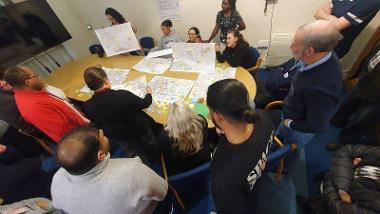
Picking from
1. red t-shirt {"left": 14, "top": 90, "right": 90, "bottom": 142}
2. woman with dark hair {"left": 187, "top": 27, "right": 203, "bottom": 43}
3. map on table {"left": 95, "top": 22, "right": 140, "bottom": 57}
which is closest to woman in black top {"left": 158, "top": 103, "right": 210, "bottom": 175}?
red t-shirt {"left": 14, "top": 90, "right": 90, "bottom": 142}

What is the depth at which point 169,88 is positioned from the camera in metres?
2.12

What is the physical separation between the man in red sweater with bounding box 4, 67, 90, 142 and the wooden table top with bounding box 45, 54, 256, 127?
0.63m

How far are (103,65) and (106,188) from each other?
2354 mm

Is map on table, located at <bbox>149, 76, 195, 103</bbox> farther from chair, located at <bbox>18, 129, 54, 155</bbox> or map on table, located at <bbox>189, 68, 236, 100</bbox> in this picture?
chair, located at <bbox>18, 129, 54, 155</bbox>

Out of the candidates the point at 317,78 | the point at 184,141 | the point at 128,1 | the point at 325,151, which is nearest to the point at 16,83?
the point at 184,141

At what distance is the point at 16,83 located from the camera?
64.7 inches

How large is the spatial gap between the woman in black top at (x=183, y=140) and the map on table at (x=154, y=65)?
3.81 feet

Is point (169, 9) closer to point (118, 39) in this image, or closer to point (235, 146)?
point (118, 39)

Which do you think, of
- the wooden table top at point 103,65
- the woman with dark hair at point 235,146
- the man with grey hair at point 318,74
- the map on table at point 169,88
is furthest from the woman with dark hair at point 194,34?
the woman with dark hair at point 235,146

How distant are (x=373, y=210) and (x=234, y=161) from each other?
3.21 ft

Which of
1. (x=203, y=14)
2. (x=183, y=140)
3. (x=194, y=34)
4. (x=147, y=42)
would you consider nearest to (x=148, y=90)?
(x=183, y=140)

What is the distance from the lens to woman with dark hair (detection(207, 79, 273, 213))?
86 centimetres

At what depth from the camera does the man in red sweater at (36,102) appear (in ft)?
5.39

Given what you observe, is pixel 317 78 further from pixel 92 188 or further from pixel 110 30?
pixel 110 30
